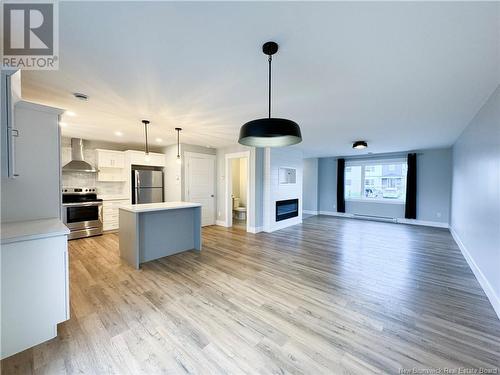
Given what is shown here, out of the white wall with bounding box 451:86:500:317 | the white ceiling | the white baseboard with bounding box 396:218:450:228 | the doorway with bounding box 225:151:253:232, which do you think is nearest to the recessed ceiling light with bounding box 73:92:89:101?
the white ceiling

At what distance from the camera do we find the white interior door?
5.89 m

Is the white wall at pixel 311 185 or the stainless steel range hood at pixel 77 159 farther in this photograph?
the white wall at pixel 311 185

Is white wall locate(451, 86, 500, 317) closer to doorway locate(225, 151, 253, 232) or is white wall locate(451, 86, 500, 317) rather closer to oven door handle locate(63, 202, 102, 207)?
doorway locate(225, 151, 253, 232)

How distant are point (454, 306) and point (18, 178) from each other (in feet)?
16.1

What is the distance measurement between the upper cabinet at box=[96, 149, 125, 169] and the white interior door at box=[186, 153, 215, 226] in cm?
179

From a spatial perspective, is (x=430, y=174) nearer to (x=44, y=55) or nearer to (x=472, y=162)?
(x=472, y=162)

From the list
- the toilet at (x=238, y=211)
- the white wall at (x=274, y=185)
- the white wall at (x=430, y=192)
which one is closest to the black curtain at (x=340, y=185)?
the white wall at (x=430, y=192)

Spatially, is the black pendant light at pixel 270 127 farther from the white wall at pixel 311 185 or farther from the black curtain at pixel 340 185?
the white wall at pixel 311 185

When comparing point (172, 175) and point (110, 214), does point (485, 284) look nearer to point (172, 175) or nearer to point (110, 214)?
point (172, 175)

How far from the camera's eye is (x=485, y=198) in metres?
2.65

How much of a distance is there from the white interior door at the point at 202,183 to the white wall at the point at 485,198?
555cm

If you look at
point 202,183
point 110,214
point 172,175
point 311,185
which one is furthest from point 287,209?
point 110,214

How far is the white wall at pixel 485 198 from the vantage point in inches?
89.5

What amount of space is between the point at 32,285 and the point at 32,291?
51mm
